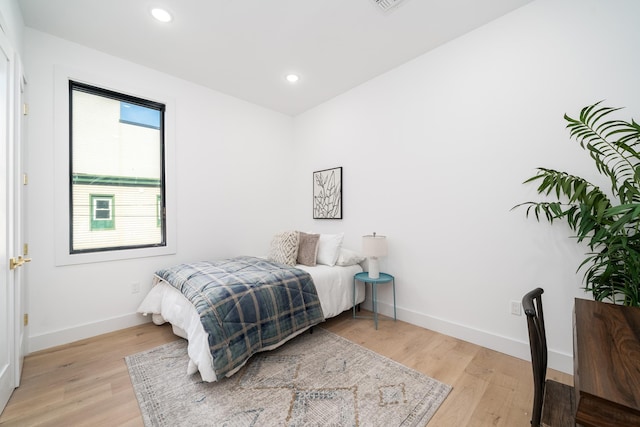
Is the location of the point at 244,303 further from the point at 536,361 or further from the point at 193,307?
the point at 536,361

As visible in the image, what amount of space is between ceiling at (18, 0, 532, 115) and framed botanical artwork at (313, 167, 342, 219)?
4.03 ft

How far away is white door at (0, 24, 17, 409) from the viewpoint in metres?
1.60

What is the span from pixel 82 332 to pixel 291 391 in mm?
2200

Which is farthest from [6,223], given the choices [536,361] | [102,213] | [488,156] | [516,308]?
[516,308]

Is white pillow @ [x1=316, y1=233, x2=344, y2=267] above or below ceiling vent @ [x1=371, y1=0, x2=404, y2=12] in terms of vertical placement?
below

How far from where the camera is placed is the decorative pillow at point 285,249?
3070mm

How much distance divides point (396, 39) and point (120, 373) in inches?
145

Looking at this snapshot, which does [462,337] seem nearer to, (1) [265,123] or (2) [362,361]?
(2) [362,361]

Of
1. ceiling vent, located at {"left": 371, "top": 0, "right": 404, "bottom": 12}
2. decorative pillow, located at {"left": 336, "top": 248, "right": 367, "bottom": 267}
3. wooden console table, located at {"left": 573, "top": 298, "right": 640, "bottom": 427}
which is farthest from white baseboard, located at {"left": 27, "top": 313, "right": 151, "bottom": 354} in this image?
ceiling vent, located at {"left": 371, "top": 0, "right": 404, "bottom": 12}

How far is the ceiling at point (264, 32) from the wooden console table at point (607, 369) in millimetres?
2350

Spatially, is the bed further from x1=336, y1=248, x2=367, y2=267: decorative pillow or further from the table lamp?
the table lamp

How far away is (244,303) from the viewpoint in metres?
2.08

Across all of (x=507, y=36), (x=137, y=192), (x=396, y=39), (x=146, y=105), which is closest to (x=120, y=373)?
(x=137, y=192)

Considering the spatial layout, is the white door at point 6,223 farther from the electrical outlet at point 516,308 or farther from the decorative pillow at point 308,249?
the electrical outlet at point 516,308
